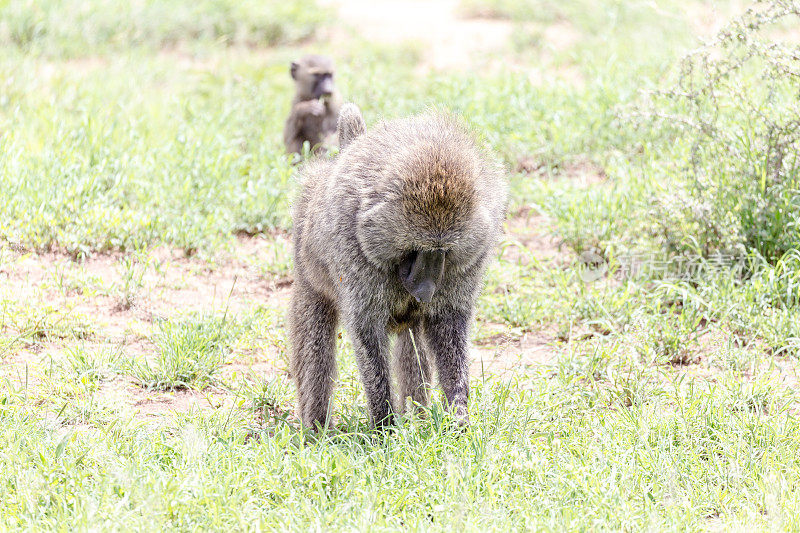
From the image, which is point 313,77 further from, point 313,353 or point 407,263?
point 407,263

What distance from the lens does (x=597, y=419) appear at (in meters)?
4.00

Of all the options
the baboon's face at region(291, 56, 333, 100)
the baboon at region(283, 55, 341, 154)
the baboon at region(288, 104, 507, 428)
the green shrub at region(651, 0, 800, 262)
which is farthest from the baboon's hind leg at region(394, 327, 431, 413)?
the baboon's face at region(291, 56, 333, 100)

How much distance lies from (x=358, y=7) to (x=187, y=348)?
7.23 meters

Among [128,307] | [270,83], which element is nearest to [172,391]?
Answer: [128,307]

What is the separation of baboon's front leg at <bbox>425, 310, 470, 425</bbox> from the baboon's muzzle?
36 cm

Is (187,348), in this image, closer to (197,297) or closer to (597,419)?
(197,297)

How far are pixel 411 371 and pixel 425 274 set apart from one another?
816mm

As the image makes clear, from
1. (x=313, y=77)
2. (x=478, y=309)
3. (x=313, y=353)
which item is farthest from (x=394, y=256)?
(x=313, y=77)

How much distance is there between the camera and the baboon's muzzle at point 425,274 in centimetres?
342

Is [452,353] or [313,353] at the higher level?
[452,353]

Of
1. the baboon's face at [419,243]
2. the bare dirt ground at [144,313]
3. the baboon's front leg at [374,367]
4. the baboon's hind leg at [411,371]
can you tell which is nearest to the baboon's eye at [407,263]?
the baboon's face at [419,243]

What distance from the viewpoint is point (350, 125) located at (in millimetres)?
4109

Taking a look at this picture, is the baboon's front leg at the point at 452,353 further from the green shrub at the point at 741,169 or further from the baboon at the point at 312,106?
the baboon at the point at 312,106

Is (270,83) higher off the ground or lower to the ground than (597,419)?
higher
